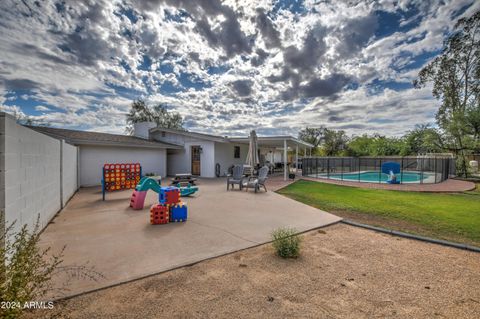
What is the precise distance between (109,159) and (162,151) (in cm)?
→ 387

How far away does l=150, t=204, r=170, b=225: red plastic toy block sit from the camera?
4699 millimetres

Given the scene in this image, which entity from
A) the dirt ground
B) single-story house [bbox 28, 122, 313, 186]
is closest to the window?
single-story house [bbox 28, 122, 313, 186]

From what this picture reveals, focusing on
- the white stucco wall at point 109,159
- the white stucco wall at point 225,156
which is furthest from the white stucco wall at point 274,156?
the white stucco wall at point 109,159

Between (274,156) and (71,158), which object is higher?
(274,156)

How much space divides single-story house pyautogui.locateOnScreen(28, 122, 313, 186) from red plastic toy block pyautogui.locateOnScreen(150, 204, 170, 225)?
781 centimetres

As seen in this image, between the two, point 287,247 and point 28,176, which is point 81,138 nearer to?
point 28,176

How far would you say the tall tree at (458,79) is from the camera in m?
16.9

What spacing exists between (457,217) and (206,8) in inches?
414

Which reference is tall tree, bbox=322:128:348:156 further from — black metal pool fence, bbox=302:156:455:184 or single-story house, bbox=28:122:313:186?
single-story house, bbox=28:122:313:186

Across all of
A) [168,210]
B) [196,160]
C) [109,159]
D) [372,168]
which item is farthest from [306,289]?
[372,168]

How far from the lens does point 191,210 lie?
19.7 feet

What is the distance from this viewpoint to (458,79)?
19.8 meters

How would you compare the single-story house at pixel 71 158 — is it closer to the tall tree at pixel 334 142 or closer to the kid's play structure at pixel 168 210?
the kid's play structure at pixel 168 210

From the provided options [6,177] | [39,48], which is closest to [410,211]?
[6,177]
